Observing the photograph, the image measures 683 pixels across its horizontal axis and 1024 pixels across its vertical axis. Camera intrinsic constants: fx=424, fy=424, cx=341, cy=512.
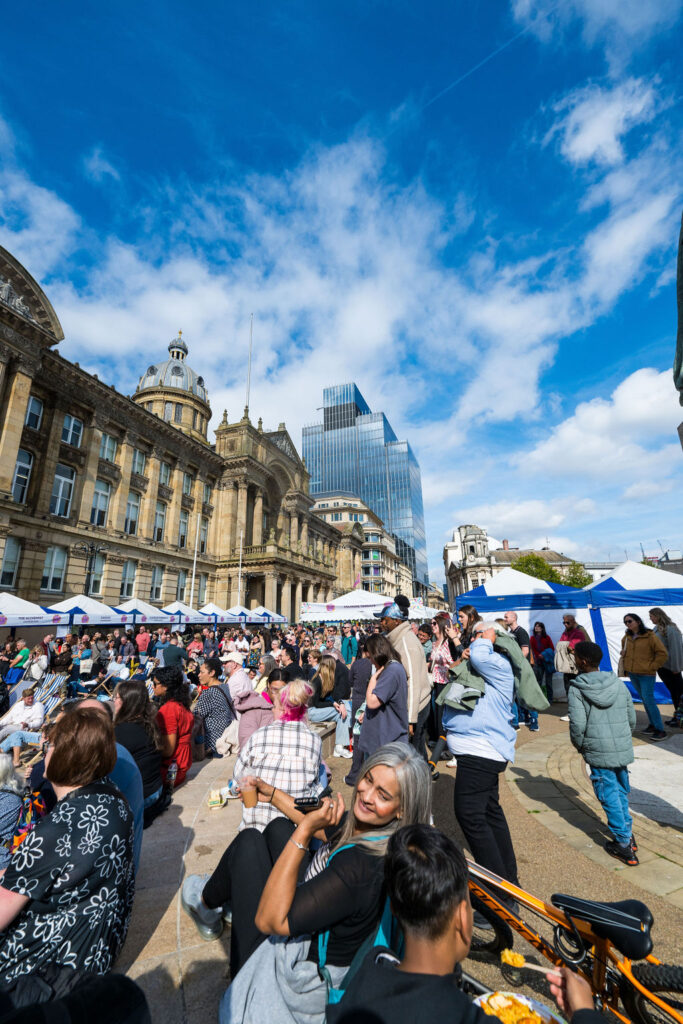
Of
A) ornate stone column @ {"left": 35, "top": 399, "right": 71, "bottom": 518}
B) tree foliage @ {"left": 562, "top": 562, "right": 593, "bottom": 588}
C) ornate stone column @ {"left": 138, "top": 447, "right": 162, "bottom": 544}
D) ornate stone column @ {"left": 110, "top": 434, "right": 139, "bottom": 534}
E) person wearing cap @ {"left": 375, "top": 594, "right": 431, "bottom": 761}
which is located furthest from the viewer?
tree foliage @ {"left": 562, "top": 562, "right": 593, "bottom": 588}

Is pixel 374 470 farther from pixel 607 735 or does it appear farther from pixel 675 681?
pixel 607 735

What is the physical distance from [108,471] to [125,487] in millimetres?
1396

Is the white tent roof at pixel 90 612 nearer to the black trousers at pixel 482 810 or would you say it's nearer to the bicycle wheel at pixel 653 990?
the black trousers at pixel 482 810

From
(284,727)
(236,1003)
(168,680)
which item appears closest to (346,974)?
(236,1003)

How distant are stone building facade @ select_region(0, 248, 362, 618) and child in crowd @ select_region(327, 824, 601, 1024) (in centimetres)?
2323

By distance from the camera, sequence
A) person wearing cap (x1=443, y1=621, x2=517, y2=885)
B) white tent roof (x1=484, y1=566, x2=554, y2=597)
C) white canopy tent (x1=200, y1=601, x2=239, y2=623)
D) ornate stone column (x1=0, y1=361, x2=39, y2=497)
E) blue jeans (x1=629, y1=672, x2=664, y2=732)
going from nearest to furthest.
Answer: person wearing cap (x1=443, y1=621, x2=517, y2=885)
blue jeans (x1=629, y1=672, x2=664, y2=732)
white tent roof (x1=484, y1=566, x2=554, y2=597)
ornate stone column (x1=0, y1=361, x2=39, y2=497)
white canopy tent (x1=200, y1=601, x2=239, y2=623)

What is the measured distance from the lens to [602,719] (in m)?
3.90

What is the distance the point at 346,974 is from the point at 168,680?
460 centimetres

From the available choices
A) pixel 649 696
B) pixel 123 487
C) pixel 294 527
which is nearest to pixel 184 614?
pixel 123 487

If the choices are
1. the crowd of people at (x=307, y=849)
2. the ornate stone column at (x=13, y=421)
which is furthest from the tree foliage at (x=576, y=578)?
the crowd of people at (x=307, y=849)

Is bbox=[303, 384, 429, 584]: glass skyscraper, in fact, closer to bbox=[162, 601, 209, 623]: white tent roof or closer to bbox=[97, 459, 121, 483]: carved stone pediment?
bbox=[97, 459, 121, 483]: carved stone pediment

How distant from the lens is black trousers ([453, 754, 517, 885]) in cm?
304

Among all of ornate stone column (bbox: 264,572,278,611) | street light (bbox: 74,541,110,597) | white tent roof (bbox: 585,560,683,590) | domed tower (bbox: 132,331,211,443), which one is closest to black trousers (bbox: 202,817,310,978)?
white tent roof (bbox: 585,560,683,590)

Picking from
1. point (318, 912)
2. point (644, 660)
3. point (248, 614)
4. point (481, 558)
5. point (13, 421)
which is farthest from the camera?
point (481, 558)
